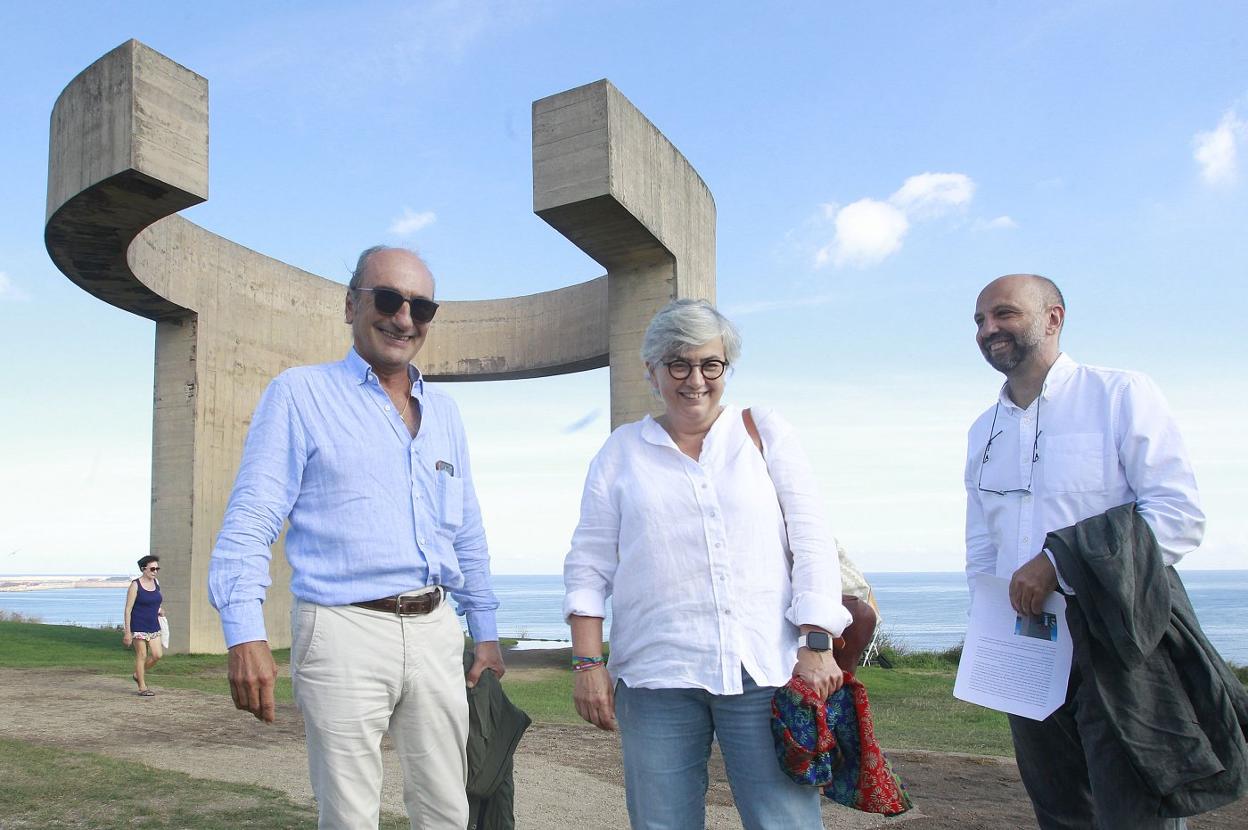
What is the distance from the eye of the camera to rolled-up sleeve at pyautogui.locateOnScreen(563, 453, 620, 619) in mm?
2395

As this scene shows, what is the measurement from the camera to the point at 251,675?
221cm

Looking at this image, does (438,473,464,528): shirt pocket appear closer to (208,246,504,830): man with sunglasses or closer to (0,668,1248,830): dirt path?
(208,246,504,830): man with sunglasses

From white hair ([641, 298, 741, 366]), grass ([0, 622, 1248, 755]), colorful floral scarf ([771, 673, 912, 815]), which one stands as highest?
white hair ([641, 298, 741, 366])

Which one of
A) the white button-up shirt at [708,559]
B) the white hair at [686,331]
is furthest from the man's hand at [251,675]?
the white hair at [686,331]

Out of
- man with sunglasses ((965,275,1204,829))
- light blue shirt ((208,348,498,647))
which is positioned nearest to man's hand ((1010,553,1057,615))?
man with sunglasses ((965,275,1204,829))

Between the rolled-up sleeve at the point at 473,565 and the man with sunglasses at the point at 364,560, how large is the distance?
0.06 m

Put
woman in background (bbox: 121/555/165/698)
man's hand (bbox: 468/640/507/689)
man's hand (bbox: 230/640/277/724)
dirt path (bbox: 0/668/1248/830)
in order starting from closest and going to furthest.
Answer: man's hand (bbox: 230/640/277/724)
man's hand (bbox: 468/640/507/689)
dirt path (bbox: 0/668/1248/830)
woman in background (bbox: 121/555/165/698)

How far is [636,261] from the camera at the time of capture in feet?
33.3

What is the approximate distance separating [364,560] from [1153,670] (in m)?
2.00

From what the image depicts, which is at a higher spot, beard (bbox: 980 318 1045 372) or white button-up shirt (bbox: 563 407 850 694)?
beard (bbox: 980 318 1045 372)

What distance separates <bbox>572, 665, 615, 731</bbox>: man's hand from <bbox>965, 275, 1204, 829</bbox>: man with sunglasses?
1.17m

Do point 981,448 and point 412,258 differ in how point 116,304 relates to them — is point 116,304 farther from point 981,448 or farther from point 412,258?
point 981,448

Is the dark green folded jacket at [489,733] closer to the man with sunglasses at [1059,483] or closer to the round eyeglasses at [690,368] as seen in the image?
the round eyeglasses at [690,368]

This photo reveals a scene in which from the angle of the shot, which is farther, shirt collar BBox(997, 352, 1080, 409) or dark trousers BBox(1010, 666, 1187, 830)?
shirt collar BBox(997, 352, 1080, 409)
